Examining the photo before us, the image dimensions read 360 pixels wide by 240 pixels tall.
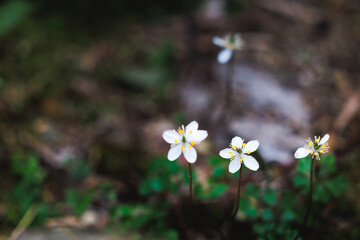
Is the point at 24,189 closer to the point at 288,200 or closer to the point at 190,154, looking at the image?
the point at 190,154

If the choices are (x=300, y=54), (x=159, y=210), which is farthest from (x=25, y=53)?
(x=300, y=54)

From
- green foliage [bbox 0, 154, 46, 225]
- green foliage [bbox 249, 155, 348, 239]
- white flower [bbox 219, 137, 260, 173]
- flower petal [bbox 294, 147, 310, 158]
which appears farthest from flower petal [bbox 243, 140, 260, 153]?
green foliage [bbox 0, 154, 46, 225]

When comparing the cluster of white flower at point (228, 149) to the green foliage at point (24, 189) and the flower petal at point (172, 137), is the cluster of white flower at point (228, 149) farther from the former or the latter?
the green foliage at point (24, 189)

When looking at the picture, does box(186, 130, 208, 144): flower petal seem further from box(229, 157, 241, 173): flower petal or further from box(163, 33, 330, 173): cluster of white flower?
box(229, 157, 241, 173): flower petal

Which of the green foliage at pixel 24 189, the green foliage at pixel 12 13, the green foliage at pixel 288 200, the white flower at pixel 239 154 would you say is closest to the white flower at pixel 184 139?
the white flower at pixel 239 154

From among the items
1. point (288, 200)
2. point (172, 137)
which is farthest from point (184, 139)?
point (288, 200)

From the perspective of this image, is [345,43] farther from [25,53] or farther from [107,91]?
[25,53]
